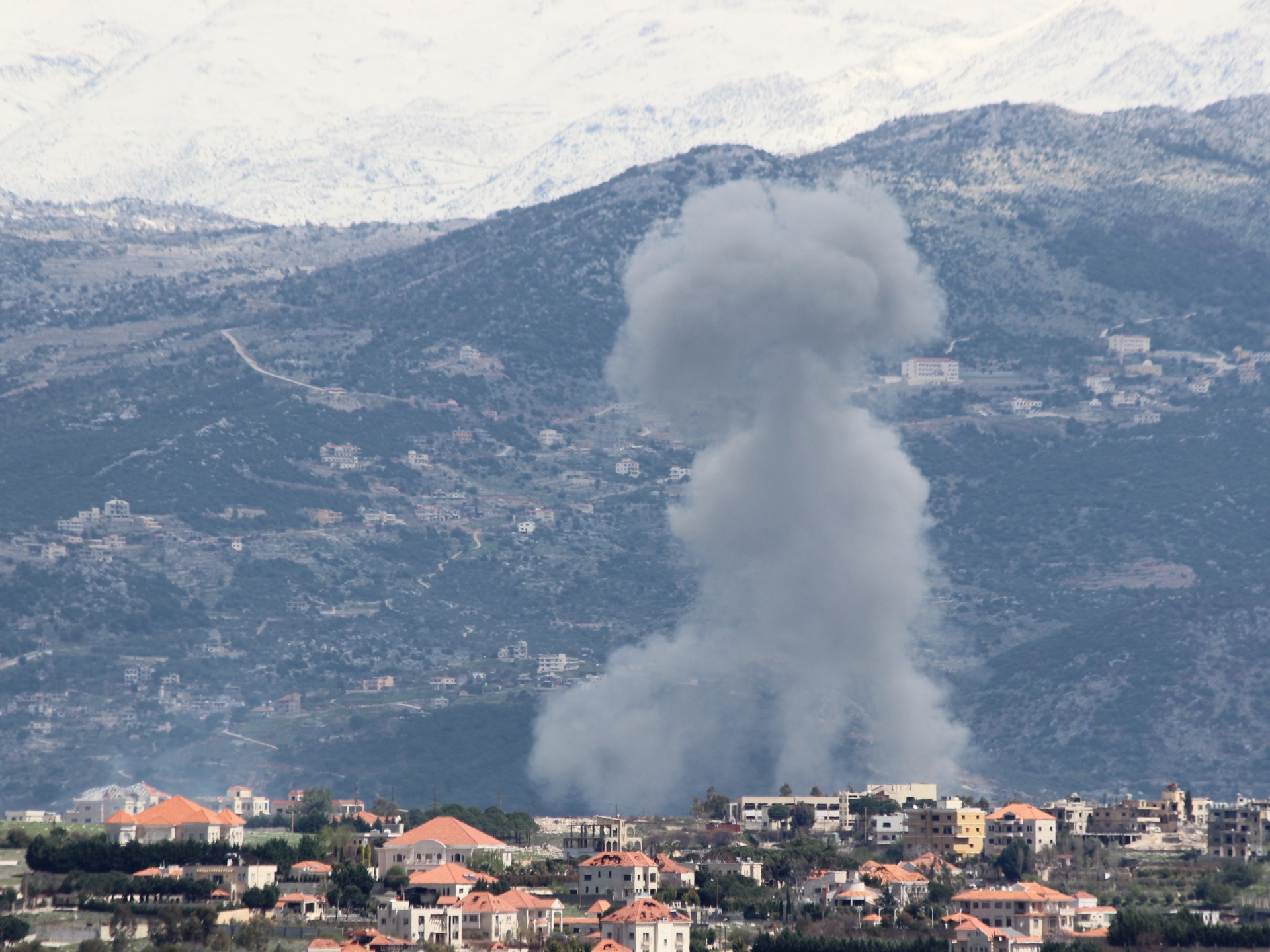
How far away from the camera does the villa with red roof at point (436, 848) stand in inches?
4877

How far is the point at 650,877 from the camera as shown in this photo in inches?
4801

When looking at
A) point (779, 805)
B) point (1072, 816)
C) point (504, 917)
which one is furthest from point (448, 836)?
point (1072, 816)

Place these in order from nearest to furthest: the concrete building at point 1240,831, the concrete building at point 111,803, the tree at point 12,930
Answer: the tree at point 12,930
the concrete building at point 1240,831
the concrete building at point 111,803

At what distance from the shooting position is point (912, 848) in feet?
459

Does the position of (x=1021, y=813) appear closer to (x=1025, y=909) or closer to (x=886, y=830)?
(x=886, y=830)

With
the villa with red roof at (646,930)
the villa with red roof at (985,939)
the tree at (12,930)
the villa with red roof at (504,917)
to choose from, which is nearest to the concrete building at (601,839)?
the villa with red roof at (504,917)

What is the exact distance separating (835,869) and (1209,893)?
16207 mm

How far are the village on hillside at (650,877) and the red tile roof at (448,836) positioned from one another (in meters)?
0.19

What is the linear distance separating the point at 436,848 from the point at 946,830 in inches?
1080

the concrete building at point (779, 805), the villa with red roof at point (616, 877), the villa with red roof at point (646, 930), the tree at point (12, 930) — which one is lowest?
the tree at point (12, 930)


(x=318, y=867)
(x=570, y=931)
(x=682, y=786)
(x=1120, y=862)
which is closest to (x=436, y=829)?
(x=318, y=867)

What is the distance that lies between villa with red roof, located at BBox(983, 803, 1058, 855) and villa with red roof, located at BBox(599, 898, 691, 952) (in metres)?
33.0

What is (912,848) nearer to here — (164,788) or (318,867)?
(318,867)

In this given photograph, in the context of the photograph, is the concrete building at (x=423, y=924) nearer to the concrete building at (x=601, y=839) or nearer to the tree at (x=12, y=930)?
the tree at (x=12, y=930)
